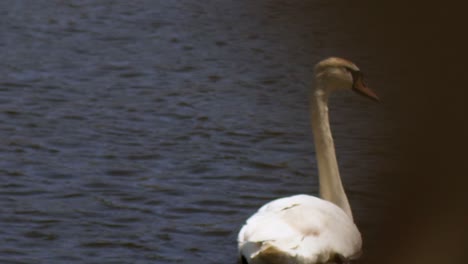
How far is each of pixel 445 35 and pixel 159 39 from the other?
1025 centimetres

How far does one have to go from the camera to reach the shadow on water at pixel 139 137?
5469mm

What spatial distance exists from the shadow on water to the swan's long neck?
0.54ft

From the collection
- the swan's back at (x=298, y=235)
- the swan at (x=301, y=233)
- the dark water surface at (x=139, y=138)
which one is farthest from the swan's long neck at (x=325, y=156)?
the swan's back at (x=298, y=235)

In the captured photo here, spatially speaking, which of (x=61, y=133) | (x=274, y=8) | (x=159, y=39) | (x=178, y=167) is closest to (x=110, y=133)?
(x=61, y=133)

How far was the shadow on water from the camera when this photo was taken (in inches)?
215

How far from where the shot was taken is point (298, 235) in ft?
14.8

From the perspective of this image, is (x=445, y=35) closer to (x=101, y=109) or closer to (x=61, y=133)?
(x=61, y=133)

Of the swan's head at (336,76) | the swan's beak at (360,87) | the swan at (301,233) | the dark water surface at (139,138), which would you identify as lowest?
the dark water surface at (139,138)

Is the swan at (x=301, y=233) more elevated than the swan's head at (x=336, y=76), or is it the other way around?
the swan's head at (x=336, y=76)

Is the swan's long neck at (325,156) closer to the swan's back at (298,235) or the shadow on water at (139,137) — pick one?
the shadow on water at (139,137)

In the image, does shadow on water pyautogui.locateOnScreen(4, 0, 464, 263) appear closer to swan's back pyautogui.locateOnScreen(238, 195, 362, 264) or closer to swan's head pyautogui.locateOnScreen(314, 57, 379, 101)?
swan's head pyautogui.locateOnScreen(314, 57, 379, 101)

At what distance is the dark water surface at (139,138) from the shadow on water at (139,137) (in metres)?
0.01

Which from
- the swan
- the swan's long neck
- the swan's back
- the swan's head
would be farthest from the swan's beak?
the swan's back

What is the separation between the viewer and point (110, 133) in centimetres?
774
